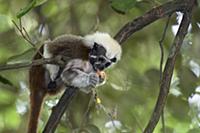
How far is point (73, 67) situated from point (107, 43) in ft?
0.38

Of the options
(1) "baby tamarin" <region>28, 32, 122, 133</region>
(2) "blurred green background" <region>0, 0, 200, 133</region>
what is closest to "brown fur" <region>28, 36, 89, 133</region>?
(1) "baby tamarin" <region>28, 32, 122, 133</region>

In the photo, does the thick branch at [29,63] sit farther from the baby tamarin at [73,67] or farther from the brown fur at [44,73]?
the brown fur at [44,73]

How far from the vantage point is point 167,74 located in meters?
1.28

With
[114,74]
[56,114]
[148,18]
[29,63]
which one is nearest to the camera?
[29,63]

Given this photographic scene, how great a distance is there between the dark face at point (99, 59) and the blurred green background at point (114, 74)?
0.22 meters

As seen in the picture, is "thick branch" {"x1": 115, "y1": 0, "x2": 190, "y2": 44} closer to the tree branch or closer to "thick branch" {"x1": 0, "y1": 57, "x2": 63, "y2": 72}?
the tree branch

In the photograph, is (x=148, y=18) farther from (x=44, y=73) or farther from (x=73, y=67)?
(x=44, y=73)

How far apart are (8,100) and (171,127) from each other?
61 cm

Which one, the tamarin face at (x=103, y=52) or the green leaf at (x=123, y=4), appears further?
the tamarin face at (x=103, y=52)

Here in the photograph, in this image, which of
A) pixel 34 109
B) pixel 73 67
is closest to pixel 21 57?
pixel 73 67

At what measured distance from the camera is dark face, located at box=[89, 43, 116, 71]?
4.78 feet

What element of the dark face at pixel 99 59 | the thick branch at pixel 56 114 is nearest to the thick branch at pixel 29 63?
the thick branch at pixel 56 114

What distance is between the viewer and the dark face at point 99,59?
146 cm

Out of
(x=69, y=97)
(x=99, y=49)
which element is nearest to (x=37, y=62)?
(x=69, y=97)
